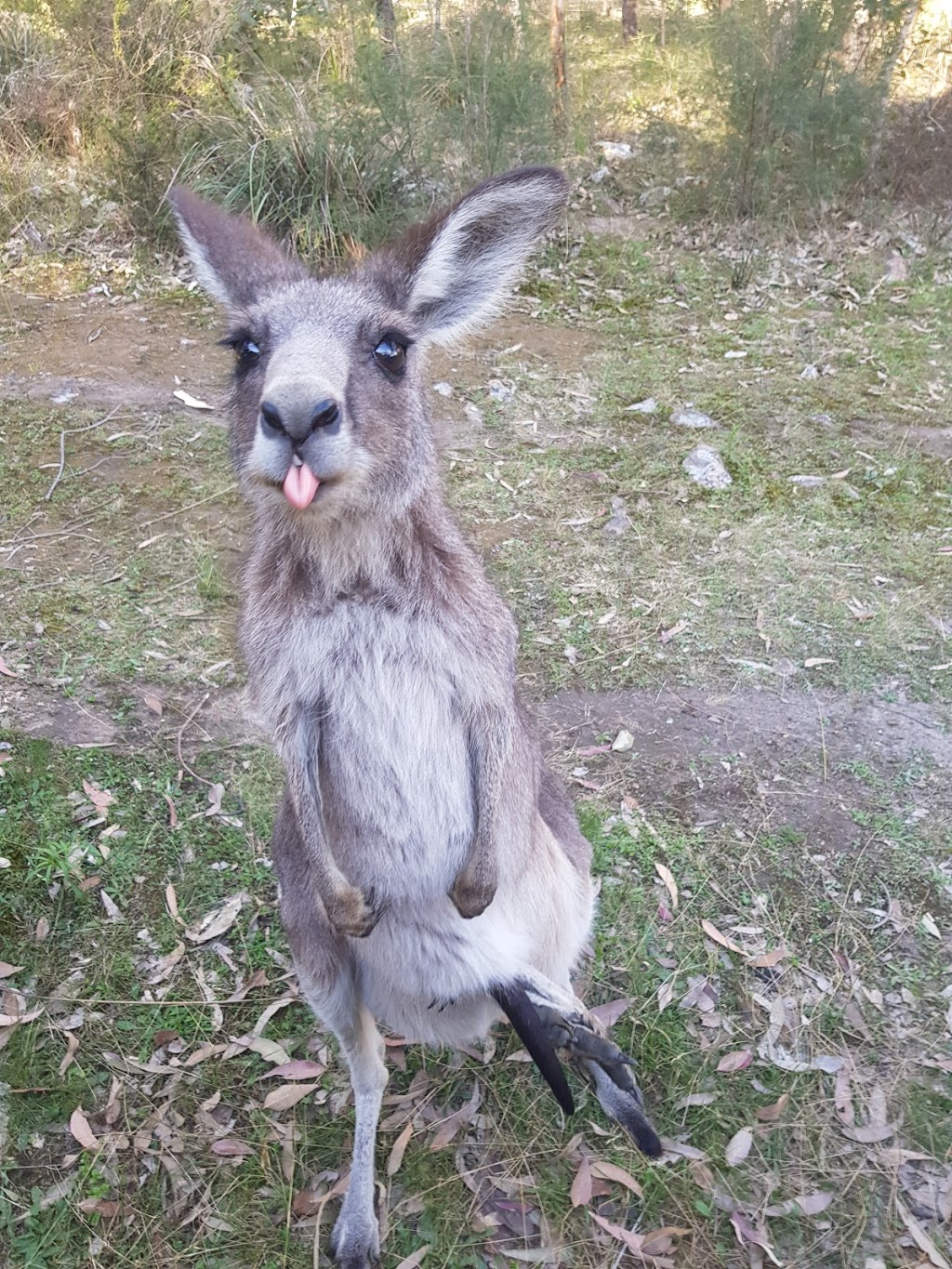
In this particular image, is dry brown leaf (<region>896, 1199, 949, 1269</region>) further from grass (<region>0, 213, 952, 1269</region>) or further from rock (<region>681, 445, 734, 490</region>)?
rock (<region>681, 445, 734, 490</region>)

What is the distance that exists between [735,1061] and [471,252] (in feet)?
6.48

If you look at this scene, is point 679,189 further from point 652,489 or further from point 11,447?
point 11,447

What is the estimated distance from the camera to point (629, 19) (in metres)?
7.47

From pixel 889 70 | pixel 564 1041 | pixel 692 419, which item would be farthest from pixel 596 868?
pixel 889 70

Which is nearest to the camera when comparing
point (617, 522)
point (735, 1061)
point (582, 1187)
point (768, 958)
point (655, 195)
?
point (582, 1187)

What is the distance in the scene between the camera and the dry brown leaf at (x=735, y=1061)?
2311 millimetres

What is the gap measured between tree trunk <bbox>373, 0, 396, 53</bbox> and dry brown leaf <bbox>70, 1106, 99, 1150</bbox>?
593 cm

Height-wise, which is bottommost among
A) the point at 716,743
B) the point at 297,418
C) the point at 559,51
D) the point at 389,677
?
the point at 716,743

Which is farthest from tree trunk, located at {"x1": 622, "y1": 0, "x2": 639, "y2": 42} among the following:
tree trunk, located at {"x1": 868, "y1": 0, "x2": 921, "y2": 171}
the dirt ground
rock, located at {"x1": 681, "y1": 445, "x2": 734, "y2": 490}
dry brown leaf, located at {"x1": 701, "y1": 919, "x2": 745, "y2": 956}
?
dry brown leaf, located at {"x1": 701, "y1": 919, "x2": 745, "y2": 956}

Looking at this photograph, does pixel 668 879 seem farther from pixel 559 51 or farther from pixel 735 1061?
pixel 559 51

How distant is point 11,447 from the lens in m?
4.50

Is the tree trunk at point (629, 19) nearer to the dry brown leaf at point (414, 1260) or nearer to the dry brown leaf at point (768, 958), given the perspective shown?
the dry brown leaf at point (768, 958)

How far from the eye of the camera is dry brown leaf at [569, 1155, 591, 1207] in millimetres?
2078

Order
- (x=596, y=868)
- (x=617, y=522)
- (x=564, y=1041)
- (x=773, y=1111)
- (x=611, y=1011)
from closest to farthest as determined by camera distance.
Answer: (x=564, y=1041) < (x=773, y=1111) < (x=611, y=1011) < (x=596, y=868) < (x=617, y=522)
